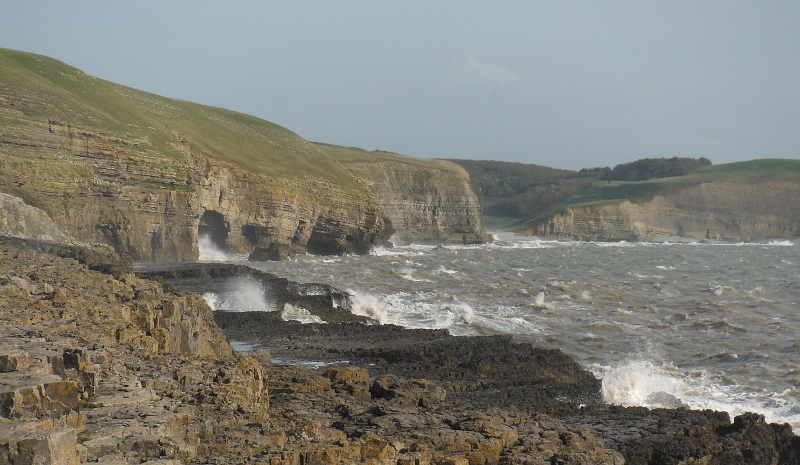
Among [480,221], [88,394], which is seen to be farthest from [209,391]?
[480,221]

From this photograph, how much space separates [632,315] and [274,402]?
22371mm

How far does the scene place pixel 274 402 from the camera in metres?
10.8

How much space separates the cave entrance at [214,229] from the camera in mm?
61781

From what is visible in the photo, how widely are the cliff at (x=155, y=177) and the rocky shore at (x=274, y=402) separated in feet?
75.1

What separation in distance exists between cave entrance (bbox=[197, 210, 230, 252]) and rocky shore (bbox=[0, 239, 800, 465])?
42.0 metres

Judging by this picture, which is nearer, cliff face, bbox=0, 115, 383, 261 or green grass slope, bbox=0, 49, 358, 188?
cliff face, bbox=0, 115, 383, 261

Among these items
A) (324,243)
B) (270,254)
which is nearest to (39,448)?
(270,254)

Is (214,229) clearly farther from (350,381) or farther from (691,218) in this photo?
(691,218)

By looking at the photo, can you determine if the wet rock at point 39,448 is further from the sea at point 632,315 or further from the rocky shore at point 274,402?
the sea at point 632,315

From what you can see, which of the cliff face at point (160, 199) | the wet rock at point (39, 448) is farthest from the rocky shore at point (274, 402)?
the cliff face at point (160, 199)

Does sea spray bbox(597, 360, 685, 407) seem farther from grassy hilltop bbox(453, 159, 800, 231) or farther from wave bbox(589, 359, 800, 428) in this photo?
grassy hilltop bbox(453, 159, 800, 231)

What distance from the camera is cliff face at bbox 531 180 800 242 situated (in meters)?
129

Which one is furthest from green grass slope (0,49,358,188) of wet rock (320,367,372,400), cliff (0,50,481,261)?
wet rock (320,367,372,400)

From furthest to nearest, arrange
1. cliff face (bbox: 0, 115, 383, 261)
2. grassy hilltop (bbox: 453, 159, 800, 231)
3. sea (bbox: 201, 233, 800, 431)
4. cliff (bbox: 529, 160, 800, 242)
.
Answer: grassy hilltop (bbox: 453, 159, 800, 231) → cliff (bbox: 529, 160, 800, 242) → cliff face (bbox: 0, 115, 383, 261) → sea (bbox: 201, 233, 800, 431)
